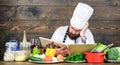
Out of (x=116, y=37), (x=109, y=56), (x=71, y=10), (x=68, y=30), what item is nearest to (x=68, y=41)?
(x=68, y=30)

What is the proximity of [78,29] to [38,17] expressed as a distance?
0.77 metres

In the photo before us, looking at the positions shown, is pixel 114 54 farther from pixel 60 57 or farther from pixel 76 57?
pixel 60 57

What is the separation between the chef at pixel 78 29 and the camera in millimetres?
2895

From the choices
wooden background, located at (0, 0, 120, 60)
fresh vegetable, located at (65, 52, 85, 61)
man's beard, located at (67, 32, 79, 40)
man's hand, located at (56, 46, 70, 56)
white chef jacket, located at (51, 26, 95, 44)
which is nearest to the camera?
fresh vegetable, located at (65, 52, 85, 61)

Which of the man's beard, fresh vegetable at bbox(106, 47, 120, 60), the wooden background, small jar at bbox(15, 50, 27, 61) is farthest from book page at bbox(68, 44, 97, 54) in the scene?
the wooden background

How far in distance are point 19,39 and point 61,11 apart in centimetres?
65

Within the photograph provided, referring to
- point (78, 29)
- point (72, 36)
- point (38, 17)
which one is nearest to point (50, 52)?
point (78, 29)

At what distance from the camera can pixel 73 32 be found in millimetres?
3055

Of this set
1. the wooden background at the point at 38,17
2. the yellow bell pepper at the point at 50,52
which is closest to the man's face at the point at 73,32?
the wooden background at the point at 38,17

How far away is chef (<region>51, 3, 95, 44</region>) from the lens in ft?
9.50

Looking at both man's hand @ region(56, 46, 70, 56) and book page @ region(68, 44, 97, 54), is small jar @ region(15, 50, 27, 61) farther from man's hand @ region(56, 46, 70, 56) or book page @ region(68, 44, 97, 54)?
book page @ region(68, 44, 97, 54)

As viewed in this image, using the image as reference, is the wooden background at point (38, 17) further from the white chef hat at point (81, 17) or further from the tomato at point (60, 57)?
the tomato at point (60, 57)

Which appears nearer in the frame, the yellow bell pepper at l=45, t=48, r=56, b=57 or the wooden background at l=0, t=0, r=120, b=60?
the yellow bell pepper at l=45, t=48, r=56, b=57

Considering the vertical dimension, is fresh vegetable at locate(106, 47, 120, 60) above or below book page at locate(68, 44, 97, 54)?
below
